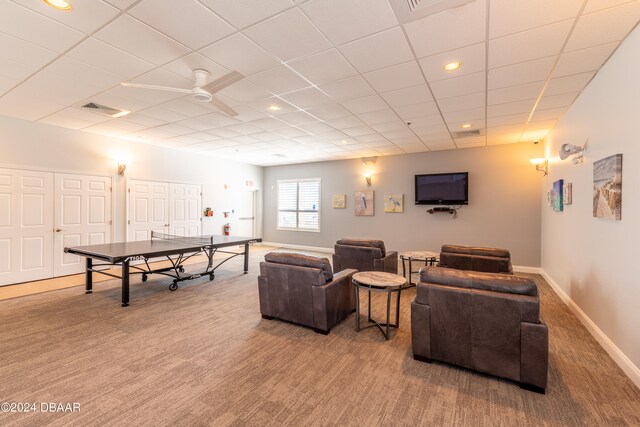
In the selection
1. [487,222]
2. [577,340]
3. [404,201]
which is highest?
[404,201]

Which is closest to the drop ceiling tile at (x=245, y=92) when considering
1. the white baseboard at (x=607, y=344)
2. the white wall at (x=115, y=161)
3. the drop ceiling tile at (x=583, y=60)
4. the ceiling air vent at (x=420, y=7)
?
the ceiling air vent at (x=420, y=7)

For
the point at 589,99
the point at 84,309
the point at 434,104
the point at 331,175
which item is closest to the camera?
the point at 589,99

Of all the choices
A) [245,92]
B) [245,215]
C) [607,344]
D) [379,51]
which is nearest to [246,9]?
[379,51]

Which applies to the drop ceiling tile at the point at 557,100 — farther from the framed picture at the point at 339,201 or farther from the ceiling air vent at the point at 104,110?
the ceiling air vent at the point at 104,110

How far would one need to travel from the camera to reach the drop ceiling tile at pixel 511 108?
423 centimetres

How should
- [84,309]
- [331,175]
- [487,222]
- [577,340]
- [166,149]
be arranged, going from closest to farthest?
1. [577,340]
2. [84,309]
3. [487,222]
4. [166,149]
5. [331,175]

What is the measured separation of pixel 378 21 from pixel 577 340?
3.86m

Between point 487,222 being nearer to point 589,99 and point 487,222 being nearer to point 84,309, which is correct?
point 589,99

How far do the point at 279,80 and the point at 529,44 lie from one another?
8.60ft

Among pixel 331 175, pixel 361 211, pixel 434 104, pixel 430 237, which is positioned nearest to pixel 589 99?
pixel 434 104

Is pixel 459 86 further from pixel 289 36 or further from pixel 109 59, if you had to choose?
pixel 109 59

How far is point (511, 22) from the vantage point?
7.93 feet

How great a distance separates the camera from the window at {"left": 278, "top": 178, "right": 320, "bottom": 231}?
31.2 ft

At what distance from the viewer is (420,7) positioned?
88.4 inches
